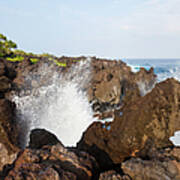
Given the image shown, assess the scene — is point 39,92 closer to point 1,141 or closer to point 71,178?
point 1,141

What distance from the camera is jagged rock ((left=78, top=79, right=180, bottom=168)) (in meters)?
3.79

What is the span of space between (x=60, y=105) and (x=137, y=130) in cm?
1016

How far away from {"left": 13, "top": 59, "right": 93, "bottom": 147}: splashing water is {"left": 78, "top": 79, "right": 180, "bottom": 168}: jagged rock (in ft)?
11.8

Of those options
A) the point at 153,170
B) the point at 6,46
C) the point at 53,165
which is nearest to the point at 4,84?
the point at 53,165

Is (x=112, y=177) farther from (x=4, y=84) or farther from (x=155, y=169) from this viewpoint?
(x=4, y=84)

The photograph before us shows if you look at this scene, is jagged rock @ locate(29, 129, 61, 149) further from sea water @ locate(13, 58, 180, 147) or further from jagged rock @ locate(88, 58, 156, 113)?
jagged rock @ locate(88, 58, 156, 113)

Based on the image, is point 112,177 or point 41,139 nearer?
point 112,177

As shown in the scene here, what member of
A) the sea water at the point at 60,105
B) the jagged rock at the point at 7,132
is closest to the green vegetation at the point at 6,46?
the sea water at the point at 60,105

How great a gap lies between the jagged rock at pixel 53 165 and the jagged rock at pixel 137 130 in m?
1.39

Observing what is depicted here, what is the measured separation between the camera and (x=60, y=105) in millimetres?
13695

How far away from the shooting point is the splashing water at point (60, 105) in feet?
34.2

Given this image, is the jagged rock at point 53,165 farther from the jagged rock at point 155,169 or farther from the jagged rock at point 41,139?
the jagged rock at point 41,139

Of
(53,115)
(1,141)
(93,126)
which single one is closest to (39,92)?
(53,115)

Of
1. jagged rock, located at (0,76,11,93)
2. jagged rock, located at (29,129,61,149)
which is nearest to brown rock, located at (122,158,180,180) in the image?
jagged rock, located at (29,129,61,149)
